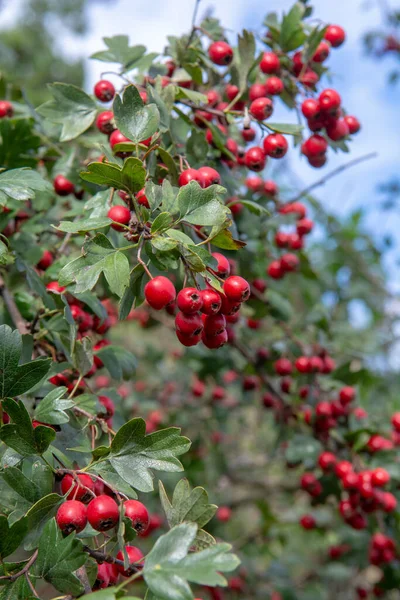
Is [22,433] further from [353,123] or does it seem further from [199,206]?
[353,123]

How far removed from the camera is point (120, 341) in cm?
389

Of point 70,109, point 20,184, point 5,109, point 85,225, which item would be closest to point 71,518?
point 85,225

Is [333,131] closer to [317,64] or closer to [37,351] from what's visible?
[317,64]

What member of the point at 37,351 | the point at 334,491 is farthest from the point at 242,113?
the point at 334,491

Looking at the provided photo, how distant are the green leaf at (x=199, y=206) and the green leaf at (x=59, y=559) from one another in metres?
0.60

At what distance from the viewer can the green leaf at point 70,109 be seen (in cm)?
157

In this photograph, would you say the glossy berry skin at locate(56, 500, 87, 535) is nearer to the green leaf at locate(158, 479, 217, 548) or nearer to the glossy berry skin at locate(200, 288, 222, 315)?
the green leaf at locate(158, 479, 217, 548)

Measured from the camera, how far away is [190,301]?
3.50 feet

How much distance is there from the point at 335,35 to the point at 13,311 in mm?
1268

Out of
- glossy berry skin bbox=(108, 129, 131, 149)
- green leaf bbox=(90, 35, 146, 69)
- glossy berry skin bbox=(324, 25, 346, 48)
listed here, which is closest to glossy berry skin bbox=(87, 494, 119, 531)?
glossy berry skin bbox=(108, 129, 131, 149)

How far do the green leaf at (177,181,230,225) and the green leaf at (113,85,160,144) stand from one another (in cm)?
19

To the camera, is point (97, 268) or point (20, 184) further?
point (20, 184)

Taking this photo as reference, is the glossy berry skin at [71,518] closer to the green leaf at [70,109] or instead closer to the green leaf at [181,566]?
the green leaf at [181,566]

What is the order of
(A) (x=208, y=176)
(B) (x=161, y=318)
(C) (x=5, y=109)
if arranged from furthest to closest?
(B) (x=161, y=318)
(C) (x=5, y=109)
(A) (x=208, y=176)
